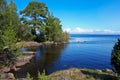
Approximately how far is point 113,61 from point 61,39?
70727 millimetres

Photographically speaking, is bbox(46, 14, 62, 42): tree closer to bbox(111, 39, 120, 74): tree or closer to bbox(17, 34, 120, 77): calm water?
bbox(17, 34, 120, 77): calm water

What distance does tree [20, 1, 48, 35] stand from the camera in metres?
79.7

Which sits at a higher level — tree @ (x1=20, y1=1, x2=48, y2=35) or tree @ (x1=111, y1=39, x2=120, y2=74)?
tree @ (x1=20, y1=1, x2=48, y2=35)

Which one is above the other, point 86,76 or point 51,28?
point 51,28

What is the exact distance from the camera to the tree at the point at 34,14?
79688mm

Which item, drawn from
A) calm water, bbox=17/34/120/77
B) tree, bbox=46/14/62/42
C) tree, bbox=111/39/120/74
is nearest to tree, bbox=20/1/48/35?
tree, bbox=46/14/62/42

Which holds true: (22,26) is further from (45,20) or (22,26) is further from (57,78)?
(57,78)

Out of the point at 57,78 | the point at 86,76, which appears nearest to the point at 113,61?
the point at 86,76

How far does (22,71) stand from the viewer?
31.2 m

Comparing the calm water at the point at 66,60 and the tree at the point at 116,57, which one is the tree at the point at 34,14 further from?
the tree at the point at 116,57

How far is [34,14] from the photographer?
81.5 m

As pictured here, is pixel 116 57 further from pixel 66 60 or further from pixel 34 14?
pixel 34 14

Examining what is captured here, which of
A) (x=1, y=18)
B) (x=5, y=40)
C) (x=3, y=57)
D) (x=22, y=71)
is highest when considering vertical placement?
(x=1, y=18)

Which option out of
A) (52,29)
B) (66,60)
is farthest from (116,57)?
(52,29)
